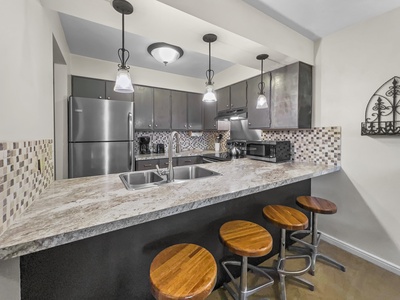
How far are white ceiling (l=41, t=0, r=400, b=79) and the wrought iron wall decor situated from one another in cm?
75

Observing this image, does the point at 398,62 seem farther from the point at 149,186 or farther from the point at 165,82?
the point at 165,82

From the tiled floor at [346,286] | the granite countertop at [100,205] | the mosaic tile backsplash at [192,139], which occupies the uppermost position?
the mosaic tile backsplash at [192,139]

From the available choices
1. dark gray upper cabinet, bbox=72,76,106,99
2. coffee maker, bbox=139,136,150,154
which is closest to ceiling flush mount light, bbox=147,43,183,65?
dark gray upper cabinet, bbox=72,76,106,99

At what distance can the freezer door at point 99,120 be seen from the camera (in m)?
2.33

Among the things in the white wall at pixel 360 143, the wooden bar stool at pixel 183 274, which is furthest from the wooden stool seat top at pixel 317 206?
the wooden bar stool at pixel 183 274

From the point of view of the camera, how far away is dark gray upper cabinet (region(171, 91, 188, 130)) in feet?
12.0

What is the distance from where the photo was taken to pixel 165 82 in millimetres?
3688

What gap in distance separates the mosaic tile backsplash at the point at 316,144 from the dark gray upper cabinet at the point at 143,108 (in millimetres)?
2253

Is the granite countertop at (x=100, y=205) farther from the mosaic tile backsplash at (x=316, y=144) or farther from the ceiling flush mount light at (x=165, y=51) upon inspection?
the ceiling flush mount light at (x=165, y=51)

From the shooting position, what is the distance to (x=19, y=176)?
0.89 meters

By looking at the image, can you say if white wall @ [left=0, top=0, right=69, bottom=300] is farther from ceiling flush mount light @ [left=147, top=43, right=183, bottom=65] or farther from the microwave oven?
the microwave oven

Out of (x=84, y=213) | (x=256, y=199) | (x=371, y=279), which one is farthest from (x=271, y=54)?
(x=371, y=279)

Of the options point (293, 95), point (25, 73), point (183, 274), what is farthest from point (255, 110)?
point (25, 73)

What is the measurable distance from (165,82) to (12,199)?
326 centimetres
